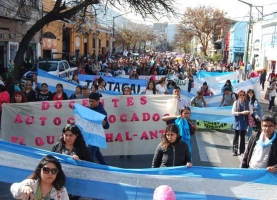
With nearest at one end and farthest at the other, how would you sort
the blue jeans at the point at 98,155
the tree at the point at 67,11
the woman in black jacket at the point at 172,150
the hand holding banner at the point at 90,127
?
the woman in black jacket at the point at 172,150, the hand holding banner at the point at 90,127, the blue jeans at the point at 98,155, the tree at the point at 67,11

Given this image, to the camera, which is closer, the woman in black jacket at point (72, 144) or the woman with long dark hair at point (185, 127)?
the woman in black jacket at point (72, 144)

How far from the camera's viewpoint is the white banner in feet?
23.7

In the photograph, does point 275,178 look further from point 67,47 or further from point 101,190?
point 67,47

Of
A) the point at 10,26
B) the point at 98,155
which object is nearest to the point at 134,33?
the point at 10,26

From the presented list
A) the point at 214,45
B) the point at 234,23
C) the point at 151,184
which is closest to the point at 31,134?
the point at 151,184

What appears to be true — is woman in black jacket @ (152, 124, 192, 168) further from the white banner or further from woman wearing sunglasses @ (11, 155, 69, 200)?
the white banner

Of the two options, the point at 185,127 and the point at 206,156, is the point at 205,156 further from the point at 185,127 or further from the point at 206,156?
the point at 185,127

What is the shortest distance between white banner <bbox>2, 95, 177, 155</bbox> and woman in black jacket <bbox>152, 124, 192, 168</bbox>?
9.98 feet

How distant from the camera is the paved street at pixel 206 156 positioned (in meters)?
7.33

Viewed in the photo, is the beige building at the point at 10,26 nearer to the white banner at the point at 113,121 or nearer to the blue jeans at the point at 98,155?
the white banner at the point at 113,121

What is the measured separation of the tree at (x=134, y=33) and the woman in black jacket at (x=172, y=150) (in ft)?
216

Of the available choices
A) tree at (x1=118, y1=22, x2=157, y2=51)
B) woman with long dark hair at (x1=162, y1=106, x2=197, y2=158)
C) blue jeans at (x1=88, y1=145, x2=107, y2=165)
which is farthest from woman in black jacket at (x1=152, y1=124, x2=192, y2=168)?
tree at (x1=118, y1=22, x2=157, y2=51)

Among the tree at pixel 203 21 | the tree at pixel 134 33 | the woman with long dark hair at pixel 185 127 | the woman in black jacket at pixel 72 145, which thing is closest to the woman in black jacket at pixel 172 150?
the woman in black jacket at pixel 72 145

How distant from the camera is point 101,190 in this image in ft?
14.8
